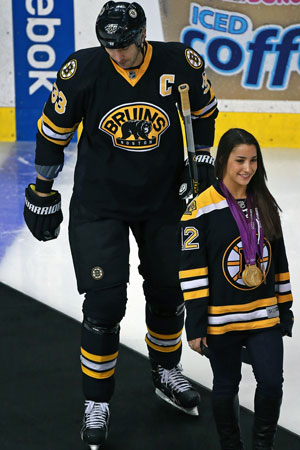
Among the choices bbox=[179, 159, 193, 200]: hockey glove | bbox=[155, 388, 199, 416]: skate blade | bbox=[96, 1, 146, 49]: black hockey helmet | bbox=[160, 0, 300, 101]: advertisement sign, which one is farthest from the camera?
bbox=[160, 0, 300, 101]: advertisement sign

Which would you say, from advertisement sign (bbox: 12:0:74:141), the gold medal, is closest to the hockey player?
the gold medal

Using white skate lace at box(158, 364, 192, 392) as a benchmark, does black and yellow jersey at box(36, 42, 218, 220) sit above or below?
above

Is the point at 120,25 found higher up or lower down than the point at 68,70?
higher up

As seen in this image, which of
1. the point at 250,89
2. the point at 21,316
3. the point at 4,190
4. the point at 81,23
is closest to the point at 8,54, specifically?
the point at 81,23

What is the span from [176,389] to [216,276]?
0.80 meters

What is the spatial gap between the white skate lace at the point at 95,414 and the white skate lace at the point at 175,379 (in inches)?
12.6

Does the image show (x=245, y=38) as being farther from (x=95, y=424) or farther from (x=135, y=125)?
(x=95, y=424)

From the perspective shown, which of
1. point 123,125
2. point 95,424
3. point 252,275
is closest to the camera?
point 252,275

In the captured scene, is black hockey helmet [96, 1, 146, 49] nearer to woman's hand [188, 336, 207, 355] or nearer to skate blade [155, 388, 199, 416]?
woman's hand [188, 336, 207, 355]

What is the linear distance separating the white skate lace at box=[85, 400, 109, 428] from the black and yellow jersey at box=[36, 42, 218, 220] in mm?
668

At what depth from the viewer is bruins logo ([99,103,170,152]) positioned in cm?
276

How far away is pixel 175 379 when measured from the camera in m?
3.21

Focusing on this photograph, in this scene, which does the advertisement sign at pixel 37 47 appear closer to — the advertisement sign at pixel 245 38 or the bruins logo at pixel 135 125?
the advertisement sign at pixel 245 38

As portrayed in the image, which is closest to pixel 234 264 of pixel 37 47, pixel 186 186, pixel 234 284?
pixel 234 284
